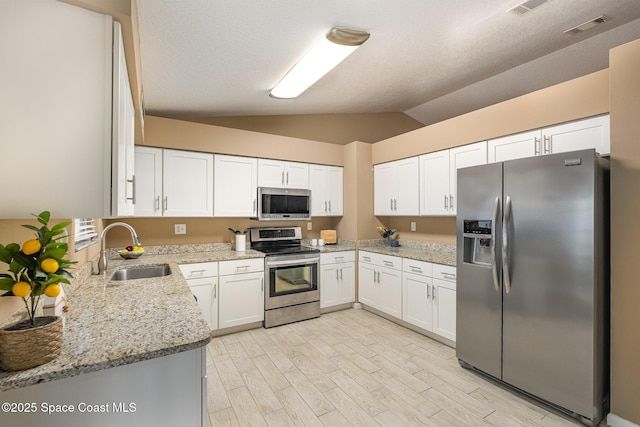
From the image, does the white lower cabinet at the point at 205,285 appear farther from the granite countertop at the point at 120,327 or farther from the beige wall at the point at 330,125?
the beige wall at the point at 330,125

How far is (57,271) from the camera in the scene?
0.96 m

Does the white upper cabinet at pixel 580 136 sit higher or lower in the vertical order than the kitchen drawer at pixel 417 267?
higher

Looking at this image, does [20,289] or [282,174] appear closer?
[20,289]

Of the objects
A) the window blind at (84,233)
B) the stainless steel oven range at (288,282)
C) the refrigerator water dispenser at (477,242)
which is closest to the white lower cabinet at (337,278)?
the stainless steel oven range at (288,282)

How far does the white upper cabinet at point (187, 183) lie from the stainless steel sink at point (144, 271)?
0.69m

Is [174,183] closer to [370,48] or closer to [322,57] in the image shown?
[322,57]

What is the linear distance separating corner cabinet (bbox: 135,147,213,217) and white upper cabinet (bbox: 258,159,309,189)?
0.63 m

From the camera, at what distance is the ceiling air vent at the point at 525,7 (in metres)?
1.98

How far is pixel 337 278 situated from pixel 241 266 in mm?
1316

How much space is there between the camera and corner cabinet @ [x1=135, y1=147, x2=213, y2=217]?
10.1 ft

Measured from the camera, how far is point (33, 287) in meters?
0.93

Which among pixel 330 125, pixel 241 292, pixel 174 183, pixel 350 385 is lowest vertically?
pixel 350 385

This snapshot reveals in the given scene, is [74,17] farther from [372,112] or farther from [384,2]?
[372,112]

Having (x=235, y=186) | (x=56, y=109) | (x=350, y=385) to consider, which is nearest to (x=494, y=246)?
(x=350, y=385)
